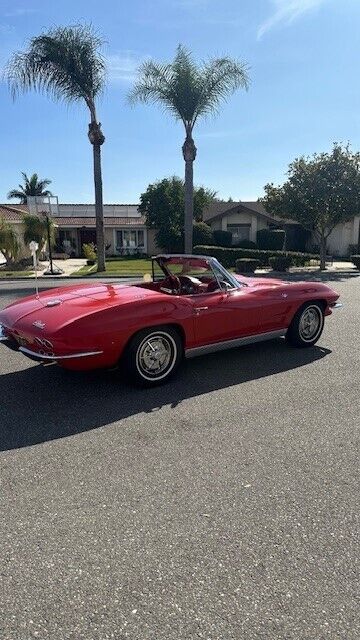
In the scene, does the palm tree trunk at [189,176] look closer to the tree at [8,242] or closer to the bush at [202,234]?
the tree at [8,242]

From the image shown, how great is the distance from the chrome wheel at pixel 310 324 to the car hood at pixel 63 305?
87.8 inches

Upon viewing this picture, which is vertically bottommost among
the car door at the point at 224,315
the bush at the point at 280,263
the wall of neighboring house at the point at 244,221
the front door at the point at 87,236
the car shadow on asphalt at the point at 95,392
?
the car shadow on asphalt at the point at 95,392

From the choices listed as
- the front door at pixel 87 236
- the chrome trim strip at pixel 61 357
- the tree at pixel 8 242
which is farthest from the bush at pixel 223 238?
the chrome trim strip at pixel 61 357

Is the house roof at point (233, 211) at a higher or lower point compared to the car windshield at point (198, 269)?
higher

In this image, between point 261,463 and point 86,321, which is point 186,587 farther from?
point 86,321

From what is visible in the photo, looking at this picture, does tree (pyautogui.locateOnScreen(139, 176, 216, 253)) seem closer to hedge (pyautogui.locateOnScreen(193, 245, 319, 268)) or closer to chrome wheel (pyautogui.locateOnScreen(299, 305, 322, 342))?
hedge (pyautogui.locateOnScreen(193, 245, 319, 268))

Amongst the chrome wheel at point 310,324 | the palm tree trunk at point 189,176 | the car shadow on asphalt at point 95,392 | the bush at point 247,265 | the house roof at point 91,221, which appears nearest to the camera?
the car shadow on asphalt at point 95,392

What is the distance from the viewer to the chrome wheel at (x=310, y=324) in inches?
228

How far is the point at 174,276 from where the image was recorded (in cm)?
541

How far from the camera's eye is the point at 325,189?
20.1 meters

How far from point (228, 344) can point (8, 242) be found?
19977 millimetres

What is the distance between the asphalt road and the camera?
1823mm

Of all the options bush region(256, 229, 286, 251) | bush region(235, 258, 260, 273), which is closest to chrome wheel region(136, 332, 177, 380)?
bush region(235, 258, 260, 273)

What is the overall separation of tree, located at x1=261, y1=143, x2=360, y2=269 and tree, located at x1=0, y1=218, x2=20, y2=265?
13300 mm
